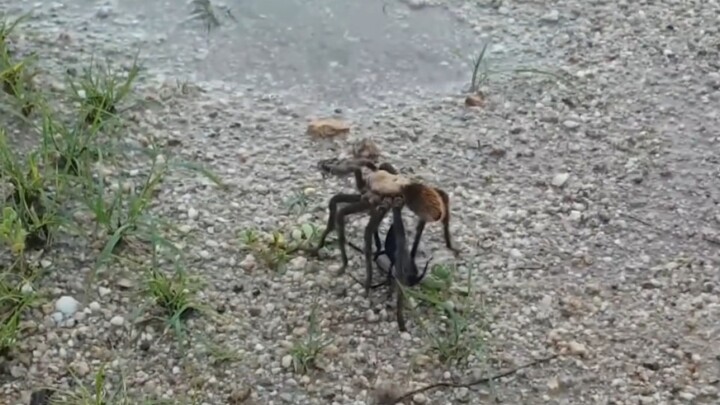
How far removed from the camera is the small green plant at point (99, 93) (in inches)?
149

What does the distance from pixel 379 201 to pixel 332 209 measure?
0.20 meters

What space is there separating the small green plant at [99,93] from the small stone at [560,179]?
133 cm

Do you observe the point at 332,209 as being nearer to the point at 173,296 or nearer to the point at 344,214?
the point at 344,214

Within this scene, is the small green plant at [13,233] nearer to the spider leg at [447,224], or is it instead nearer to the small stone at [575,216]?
the spider leg at [447,224]

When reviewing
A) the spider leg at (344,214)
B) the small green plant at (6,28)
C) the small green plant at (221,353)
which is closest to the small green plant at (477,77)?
the spider leg at (344,214)

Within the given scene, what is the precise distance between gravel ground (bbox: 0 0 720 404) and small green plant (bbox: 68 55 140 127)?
85 mm

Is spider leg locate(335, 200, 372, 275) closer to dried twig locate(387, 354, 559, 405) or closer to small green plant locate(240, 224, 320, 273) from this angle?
small green plant locate(240, 224, 320, 273)

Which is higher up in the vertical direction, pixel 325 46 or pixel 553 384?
pixel 325 46

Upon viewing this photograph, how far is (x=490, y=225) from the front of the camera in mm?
3543

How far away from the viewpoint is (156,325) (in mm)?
3197

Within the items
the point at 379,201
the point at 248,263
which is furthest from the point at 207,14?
the point at 379,201

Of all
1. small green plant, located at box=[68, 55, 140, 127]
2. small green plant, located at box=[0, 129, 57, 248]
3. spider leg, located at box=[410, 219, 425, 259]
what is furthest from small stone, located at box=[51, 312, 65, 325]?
spider leg, located at box=[410, 219, 425, 259]

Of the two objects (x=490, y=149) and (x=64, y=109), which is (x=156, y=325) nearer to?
(x=64, y=109)

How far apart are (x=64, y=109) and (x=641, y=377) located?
1.92 m
